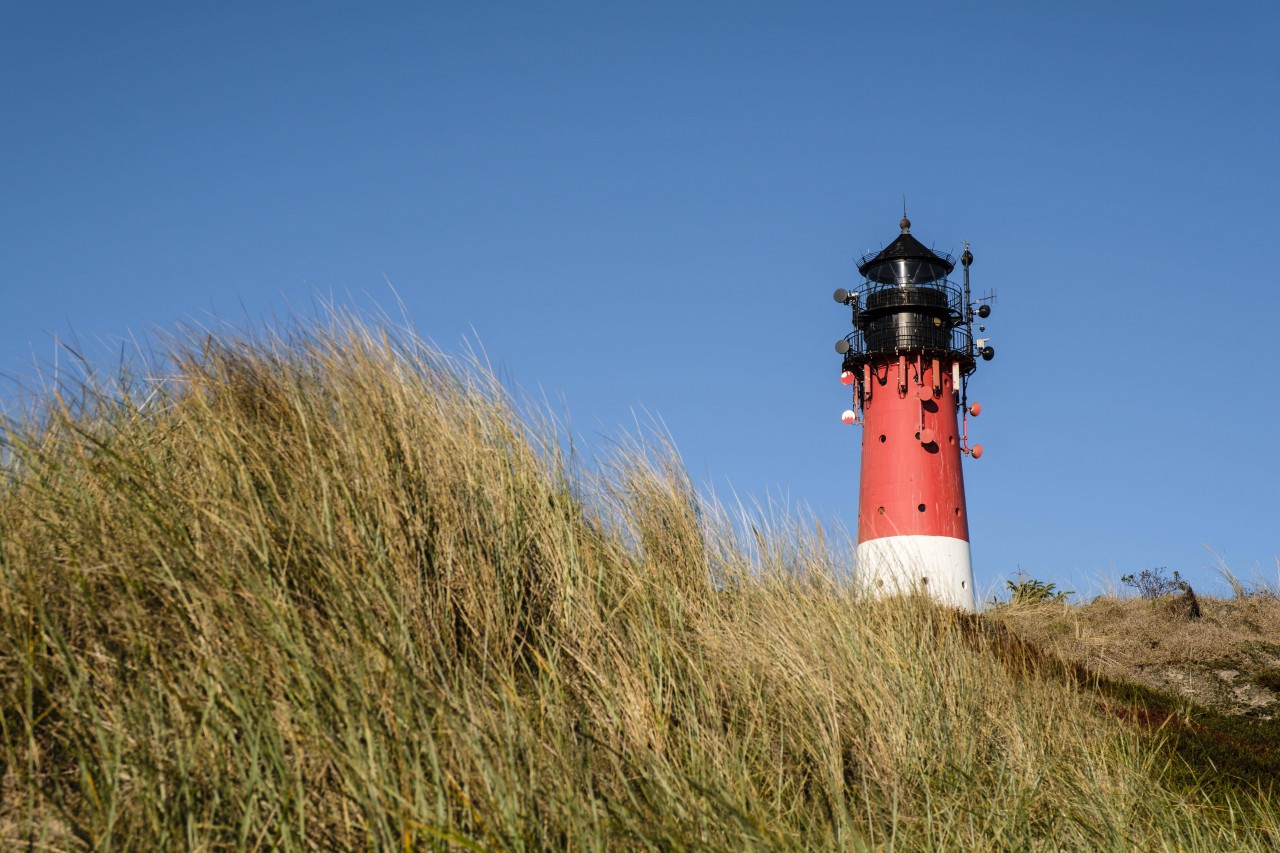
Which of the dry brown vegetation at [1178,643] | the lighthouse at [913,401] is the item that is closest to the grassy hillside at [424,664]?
the dry brown vegetation at [1178,643]

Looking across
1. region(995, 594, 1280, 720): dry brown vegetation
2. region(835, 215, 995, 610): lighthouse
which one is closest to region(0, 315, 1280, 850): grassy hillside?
region(995, 594, 1280, 720): dry brown vegetation

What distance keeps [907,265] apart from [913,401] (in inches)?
92.9

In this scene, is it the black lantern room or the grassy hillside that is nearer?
the grassy hillside

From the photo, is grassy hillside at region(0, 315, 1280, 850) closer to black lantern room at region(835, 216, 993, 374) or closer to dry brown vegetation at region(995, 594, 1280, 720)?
dry brown vegetation at region(995, 594, 1280, 720)

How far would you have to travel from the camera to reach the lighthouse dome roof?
16859 millimetres

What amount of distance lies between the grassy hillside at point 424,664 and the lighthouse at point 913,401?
11.1 m

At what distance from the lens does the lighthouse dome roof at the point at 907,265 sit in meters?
16.9

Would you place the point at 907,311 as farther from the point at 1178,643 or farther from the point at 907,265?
the point at 1178,643

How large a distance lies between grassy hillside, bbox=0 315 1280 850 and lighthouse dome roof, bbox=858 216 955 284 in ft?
42.1

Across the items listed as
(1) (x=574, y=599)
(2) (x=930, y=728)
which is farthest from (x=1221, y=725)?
(1) (x=574, y=599)

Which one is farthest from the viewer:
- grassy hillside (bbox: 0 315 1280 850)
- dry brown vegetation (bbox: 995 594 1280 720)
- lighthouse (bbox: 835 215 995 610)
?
lighthouse (bbox: 835 215 995 610)

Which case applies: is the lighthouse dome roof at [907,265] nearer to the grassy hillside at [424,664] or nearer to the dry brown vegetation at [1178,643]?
the dry brown vegetation at [1178,643]

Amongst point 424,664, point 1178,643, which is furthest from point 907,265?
point 424,664

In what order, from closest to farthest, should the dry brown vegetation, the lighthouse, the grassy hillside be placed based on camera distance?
the grassy hillside → the dry brown vegetation → the lighthouse
